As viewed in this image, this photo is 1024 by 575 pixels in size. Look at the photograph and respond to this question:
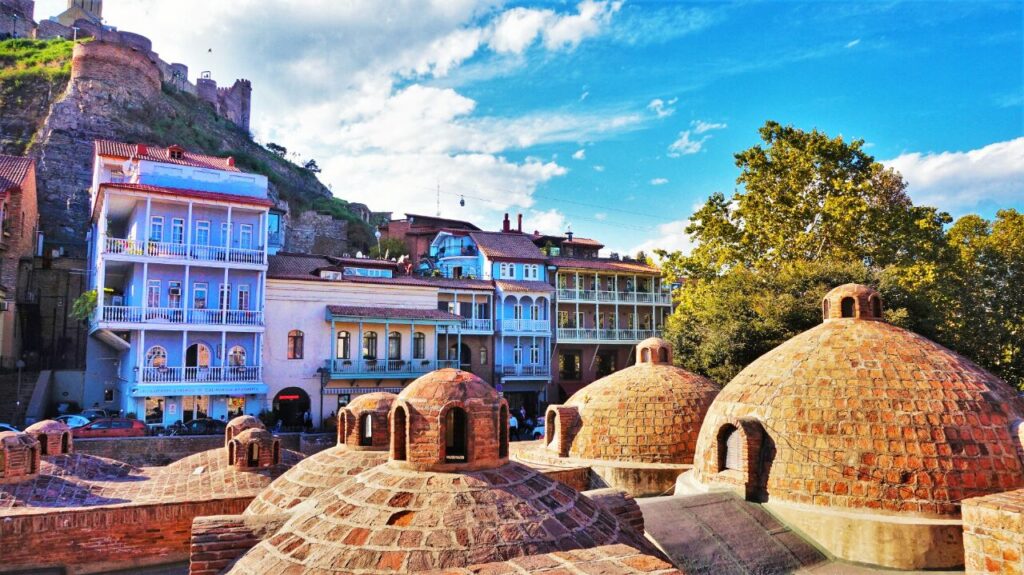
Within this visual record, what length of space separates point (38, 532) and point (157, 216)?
21.1m

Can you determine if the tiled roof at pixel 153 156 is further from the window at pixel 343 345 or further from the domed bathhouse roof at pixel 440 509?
the domed bathhouse roof at pixel 440 509

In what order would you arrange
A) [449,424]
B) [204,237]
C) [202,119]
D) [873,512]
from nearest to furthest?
[449,424] → [873,512] → [204,237] → [202,119]

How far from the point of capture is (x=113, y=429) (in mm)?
25625

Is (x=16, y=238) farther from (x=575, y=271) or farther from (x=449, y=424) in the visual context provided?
(x=449, y=424)

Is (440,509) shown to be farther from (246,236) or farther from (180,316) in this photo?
(246,236)

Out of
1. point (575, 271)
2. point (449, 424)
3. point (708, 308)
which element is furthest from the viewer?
point (575, 271)

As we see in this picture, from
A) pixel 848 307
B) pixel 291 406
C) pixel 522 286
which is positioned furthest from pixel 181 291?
pixel 848 307

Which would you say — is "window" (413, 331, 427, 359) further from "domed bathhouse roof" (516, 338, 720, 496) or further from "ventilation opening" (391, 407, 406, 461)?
"ventilation opening" (391, 407, 406, 461)

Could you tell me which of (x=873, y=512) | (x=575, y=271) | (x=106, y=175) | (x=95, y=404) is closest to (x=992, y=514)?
(x=873, y=512)

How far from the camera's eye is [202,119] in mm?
71250

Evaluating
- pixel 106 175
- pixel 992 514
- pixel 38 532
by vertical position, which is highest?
pixel 106 175

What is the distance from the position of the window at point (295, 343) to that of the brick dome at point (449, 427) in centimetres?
2662

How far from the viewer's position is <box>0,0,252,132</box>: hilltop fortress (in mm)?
57906

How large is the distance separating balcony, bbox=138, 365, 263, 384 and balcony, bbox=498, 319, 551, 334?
14.2m
